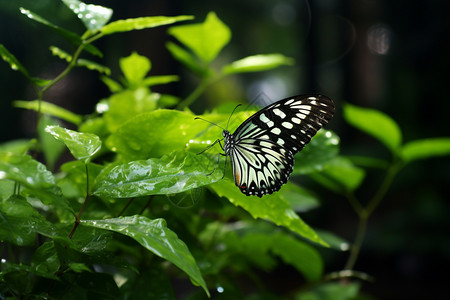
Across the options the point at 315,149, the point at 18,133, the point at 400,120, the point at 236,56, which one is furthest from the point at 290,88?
the point at 315,149

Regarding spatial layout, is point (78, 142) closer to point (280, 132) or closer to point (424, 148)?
point (280, 132)

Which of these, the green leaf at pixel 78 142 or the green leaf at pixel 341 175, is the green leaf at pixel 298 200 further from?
the green leaf at pixel 78 142

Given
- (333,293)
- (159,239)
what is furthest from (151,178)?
(333,293)

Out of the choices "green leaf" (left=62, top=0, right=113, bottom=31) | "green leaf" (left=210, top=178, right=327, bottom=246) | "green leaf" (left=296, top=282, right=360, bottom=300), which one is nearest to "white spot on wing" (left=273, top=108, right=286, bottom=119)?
"green leaf" (left=210, top=178, right=327, bottom=246)

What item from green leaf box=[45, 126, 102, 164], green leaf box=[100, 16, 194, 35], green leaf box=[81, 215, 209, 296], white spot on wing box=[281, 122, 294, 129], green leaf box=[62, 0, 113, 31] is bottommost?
white spot on wing box=[281, 122, 294, 129]

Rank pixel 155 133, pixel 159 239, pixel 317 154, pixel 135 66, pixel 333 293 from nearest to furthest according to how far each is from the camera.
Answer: pixel 159 239
pixel 155 133
pixel 317 154
pixel 135 66
pixel 333 293

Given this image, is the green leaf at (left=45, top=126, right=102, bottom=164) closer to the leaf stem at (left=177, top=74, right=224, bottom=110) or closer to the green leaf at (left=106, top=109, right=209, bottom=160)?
the green leaf at (left=106, top=109, right=209, bottom=160)

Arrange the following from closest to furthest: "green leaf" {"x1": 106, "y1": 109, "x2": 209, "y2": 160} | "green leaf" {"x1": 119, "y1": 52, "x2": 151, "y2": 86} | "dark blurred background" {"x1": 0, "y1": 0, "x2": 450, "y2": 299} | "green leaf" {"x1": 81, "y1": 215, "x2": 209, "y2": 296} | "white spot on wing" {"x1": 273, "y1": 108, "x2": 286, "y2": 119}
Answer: "green leaf" {"x1": 81, "y1": 215, "x2": 209, "y2": 296} < "green leaf" {"x1": 106, "y1": 109, "x2": 209, "y2": 160} < "white spot on wing" {"x1": 273, "y1": 108, "x2": 286, "y2": 119} < "green leaf" {"x1": 119, "y1": 52, "x2": 151, "y2": 86} < "dark blurred background" {"x1": 0, "y1": 0, "x2": 450, "y2": 299}
